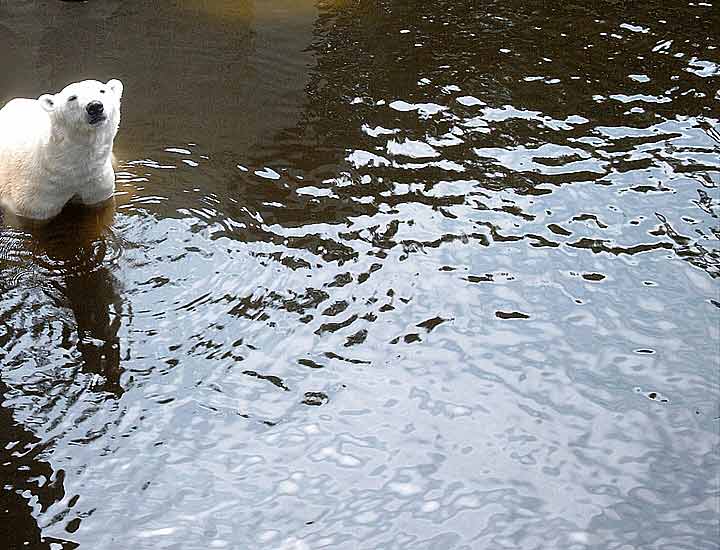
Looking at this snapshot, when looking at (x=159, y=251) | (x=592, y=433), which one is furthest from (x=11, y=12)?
(x=592, y=433)

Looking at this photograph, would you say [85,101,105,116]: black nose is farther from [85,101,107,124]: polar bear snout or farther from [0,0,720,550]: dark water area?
[0,0,720,550]: dark water area

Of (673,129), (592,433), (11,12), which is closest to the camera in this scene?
(592,433)

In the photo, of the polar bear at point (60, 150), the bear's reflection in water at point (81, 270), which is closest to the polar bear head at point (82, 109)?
the polar bear at point (60, 150)

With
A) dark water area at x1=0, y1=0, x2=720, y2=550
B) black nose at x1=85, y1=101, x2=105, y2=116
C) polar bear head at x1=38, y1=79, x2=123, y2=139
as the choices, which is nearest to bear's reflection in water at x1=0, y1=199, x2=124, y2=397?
dark water area at x1=0, y1=0, x2=720, y2=550

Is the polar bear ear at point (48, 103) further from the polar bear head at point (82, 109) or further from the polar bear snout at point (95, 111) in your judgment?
the polar bear snout at point (95, 111)

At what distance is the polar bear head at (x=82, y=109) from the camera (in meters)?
4.68

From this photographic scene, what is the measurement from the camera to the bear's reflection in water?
4.28 meters

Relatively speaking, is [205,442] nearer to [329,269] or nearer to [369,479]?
[369,479]

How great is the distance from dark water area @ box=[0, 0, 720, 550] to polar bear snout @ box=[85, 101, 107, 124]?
2.03 ft

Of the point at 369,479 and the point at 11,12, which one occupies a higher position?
the point at 11,12

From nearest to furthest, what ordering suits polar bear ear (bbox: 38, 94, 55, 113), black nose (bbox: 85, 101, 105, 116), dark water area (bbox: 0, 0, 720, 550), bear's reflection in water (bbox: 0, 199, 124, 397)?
dark water area (bbox: 0, 0, 720, 550)
bear's reflection in water (bbox: 0, 199, 124, 397)
black nose (bbox: 85, 101, 105, 116)
polar bear ear (bbox: 38, 94, 55, 113)

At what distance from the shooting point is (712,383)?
4.25 meters

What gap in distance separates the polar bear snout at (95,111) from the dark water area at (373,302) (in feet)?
2.03

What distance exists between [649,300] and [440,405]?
135cm
